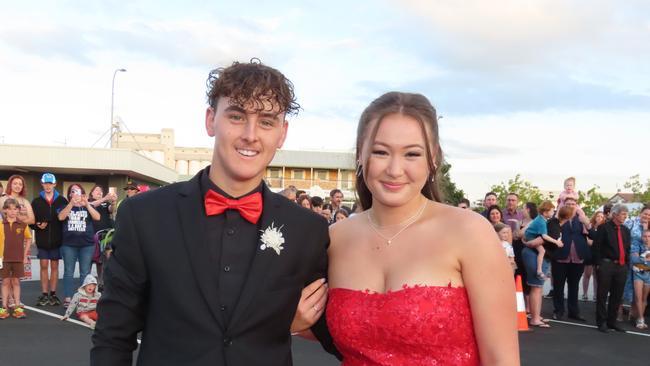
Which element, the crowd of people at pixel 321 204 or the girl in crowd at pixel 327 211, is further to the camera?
the girl in crowd at pixel 327 211

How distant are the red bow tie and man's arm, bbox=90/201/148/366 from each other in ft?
0.93

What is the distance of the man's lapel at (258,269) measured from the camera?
6.84ft

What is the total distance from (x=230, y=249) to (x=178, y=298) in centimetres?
25

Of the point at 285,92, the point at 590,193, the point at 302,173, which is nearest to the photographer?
the point at 285,92

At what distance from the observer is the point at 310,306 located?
247 cm

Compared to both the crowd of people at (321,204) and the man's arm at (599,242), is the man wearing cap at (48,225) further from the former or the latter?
the man's arm at (599,242)

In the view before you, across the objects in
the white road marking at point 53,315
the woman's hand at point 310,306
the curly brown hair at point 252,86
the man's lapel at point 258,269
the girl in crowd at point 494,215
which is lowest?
the white road marking at point 53,315

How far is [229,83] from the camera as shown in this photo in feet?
7.27

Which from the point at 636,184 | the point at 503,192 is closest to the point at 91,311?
the point at 503,192

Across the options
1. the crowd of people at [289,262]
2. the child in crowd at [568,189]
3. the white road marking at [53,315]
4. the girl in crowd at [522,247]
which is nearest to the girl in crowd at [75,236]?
the white road marking at [53,315]

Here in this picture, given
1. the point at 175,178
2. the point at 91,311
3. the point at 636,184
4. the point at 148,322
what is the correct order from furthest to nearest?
the point at 175,178, the point at 636,184, the point at 91,311, the point at 148,322

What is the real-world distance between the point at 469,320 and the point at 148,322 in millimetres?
1222

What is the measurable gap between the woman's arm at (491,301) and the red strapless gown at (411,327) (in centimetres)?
6

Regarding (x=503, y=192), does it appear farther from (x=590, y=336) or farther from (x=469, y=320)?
(x=469, y=320)
